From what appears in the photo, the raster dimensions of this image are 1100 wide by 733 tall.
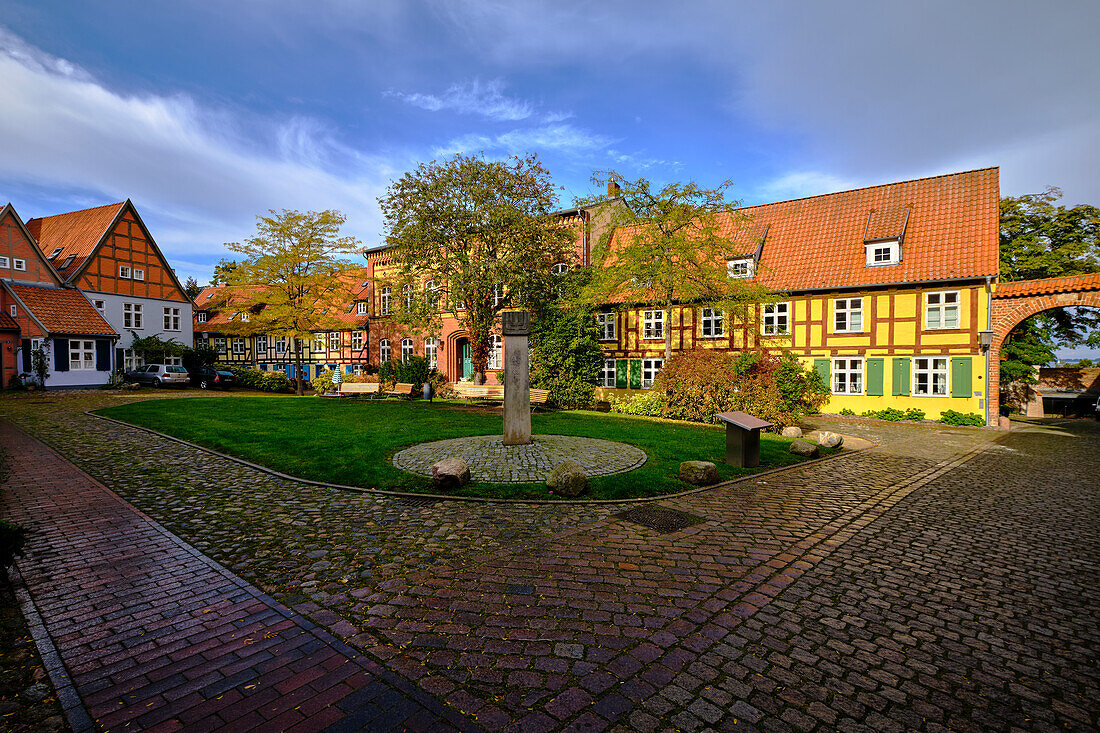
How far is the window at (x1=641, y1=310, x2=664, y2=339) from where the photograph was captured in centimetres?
2591

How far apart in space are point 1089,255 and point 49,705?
37139 millimetres

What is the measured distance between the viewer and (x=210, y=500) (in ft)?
23.4

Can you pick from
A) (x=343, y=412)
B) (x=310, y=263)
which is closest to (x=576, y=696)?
(x=343, y=412)

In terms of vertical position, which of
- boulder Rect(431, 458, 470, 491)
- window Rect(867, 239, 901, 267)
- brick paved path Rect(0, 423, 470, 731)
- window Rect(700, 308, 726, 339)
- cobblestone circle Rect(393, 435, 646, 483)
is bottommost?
brick paved path Rect(0, 423, 470, 731)

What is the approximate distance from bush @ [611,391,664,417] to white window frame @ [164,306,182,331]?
3304 centimetres

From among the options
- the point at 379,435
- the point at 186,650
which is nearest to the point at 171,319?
the point at 379,435

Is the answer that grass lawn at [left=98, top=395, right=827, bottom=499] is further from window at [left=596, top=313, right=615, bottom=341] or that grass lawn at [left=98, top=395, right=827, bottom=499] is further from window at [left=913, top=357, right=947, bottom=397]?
window at [left=913, top=357, right=947, bottom=397]

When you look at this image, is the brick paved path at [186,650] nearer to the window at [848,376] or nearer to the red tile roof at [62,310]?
the window at [848,376]

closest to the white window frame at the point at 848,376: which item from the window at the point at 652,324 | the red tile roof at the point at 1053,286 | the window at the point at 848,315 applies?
the window at the point at 848,315

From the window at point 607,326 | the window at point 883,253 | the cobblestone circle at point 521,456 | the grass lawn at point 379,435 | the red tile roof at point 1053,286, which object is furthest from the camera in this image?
the window at point 607,326

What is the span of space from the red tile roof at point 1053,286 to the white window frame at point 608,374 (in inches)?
640

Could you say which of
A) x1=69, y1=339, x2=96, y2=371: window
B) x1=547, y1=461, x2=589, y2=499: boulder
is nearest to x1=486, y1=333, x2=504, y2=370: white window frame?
x1=547, y1=461, x2=589, y2=499: boulder

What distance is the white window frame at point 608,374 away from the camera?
27.3 meters

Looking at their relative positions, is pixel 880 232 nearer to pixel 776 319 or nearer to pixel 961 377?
pixel 776 319
